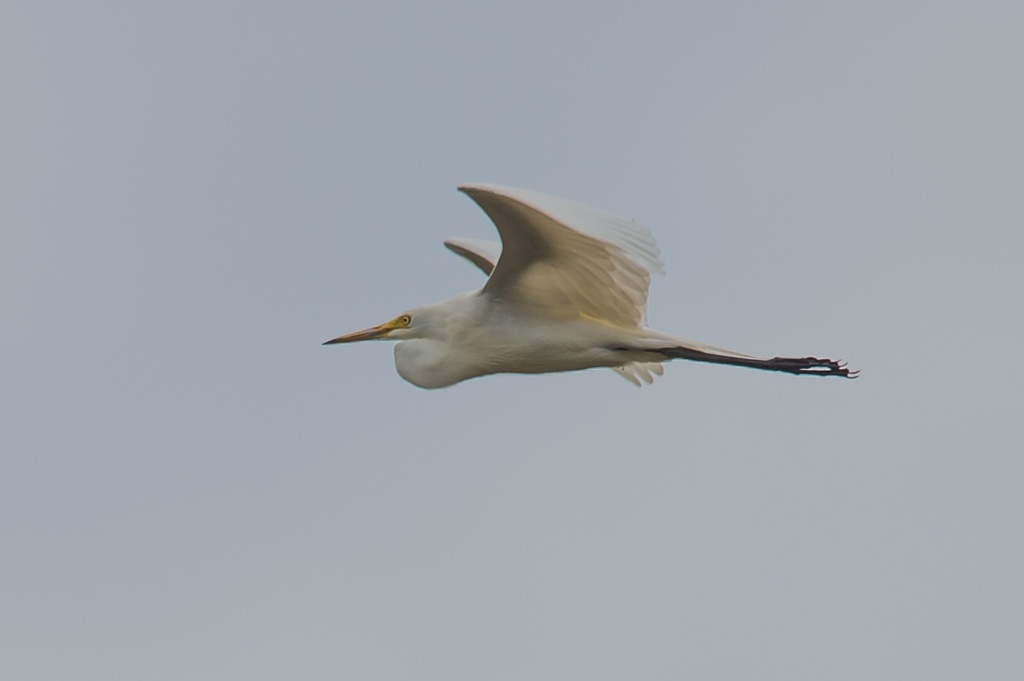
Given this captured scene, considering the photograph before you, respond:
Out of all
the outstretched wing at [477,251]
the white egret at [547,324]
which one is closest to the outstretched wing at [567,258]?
the white egret at [547,324]

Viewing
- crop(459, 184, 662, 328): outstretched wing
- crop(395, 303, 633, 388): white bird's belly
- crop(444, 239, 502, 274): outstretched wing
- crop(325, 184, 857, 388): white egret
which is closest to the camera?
crop(459, 184, 662, 328): outstretched wing

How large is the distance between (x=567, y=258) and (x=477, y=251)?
2361mm

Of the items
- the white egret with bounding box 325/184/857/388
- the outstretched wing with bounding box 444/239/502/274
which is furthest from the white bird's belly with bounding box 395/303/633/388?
the outstretched wing with bounding box 444/239/502/274

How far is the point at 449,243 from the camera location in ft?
41.9

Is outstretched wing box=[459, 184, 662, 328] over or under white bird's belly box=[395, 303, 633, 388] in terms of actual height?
over

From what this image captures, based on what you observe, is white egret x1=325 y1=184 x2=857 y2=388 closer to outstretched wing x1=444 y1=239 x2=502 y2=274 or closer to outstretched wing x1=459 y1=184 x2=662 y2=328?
outstretched wing x1=459 y1=184 x2=662 y2=328

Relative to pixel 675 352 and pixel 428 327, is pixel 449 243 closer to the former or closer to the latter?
pixel 428 327

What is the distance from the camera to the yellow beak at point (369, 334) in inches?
453

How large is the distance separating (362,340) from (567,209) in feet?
8.47

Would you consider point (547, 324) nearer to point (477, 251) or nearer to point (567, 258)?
point (567, 258)

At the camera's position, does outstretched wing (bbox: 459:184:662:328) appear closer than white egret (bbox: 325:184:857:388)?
→ Yes

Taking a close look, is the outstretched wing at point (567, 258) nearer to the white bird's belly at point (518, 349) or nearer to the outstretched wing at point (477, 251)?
the white bird's belly at point (518, 349)

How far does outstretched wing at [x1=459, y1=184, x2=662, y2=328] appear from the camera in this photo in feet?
30.9

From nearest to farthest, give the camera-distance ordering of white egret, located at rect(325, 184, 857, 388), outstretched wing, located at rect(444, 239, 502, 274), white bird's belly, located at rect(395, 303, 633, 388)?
white egret, located at rect(325, 184, 857, 388) → white bird's belly, located at rect(395, 303, 633, 388) → outstretched wing, located at rect(444, 239, 502, 274)
